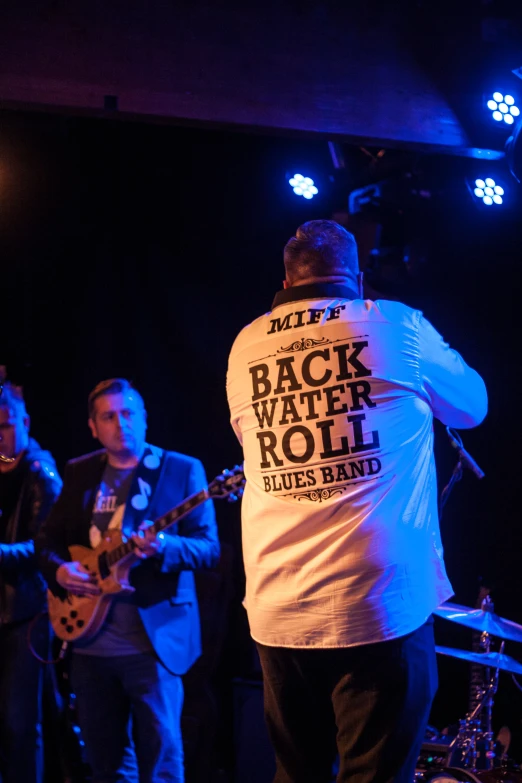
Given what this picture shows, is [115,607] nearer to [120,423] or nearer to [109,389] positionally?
[120,423]

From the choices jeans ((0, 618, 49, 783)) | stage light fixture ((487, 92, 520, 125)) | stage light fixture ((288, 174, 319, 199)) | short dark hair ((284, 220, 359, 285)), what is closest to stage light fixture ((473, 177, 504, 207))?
stage light fixture ((487, 92, 520, 125))

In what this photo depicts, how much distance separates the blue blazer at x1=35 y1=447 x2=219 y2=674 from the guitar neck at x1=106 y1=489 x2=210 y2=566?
0.06 metres

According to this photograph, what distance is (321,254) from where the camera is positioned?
2.31 metres

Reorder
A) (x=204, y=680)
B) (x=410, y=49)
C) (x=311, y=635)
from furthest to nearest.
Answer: (x=204, y=680), (x=410, y=49), (x=311, y=635)

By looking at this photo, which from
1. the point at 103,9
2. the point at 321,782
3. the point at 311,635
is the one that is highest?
the point at 103,9

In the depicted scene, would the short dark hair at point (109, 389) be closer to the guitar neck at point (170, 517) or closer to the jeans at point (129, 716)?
the guitar neck at point (170, 517)

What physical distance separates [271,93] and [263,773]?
3.59m

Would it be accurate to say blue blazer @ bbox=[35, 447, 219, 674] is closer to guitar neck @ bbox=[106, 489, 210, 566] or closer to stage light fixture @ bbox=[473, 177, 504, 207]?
guitar neck @ bbox=[106, 489, 210, 566]

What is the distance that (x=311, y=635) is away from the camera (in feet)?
6.82

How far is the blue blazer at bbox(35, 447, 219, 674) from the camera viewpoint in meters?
3.66

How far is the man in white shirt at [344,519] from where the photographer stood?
6.66 ft

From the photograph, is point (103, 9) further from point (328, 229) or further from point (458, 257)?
point (458, 257)

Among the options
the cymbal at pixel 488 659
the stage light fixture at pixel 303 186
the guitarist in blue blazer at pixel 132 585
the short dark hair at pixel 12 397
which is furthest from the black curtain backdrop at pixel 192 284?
the cymbal at pixel 488 659

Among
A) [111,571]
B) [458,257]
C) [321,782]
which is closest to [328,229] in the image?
[321,782]
